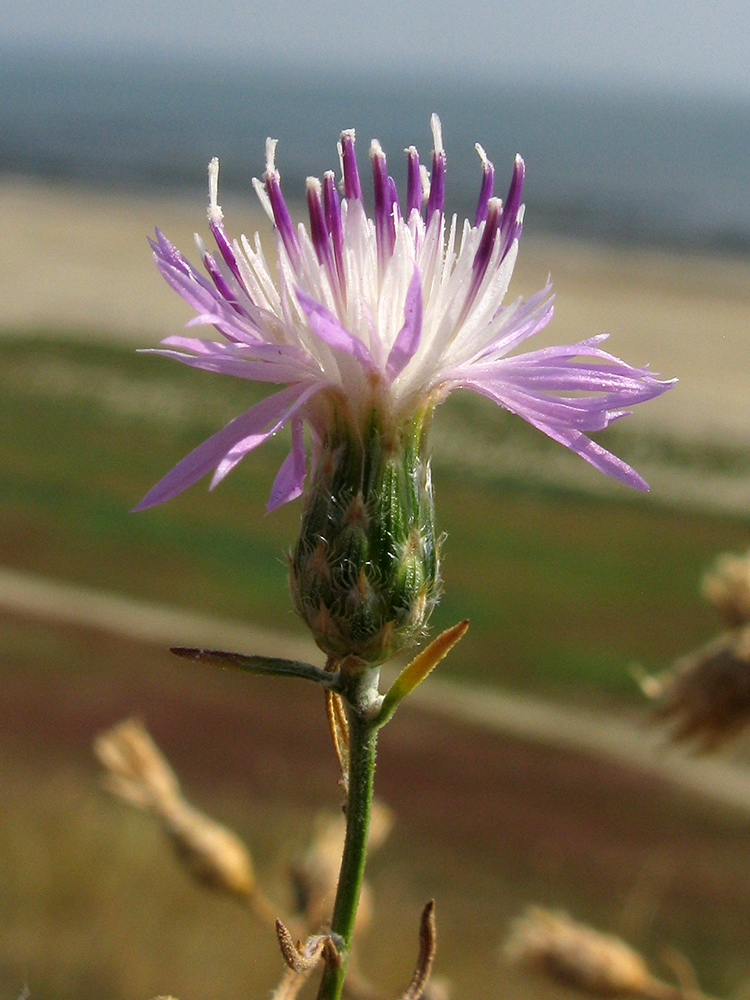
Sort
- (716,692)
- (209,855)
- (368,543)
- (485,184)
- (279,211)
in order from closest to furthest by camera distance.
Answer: (368,543), (279,211), (485,184), (716,692), (209,855)

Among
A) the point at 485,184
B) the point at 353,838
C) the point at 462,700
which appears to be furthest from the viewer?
the point at 462,700

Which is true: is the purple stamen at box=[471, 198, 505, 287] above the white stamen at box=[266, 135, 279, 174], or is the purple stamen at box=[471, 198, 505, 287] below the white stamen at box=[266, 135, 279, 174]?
below

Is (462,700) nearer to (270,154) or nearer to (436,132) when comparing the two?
(436,132)

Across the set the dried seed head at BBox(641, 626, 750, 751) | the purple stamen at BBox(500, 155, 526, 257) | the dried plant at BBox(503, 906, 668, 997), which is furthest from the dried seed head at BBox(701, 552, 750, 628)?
the purple stamen at BBox(500, 155, 526, 257)

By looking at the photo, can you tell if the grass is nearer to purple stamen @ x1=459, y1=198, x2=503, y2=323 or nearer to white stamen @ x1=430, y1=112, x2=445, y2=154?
white stamen @ x1=430, y1=112, x2=445, y2=154

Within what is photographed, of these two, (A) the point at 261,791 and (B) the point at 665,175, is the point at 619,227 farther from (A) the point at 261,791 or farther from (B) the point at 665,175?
(A) the point at 261,791

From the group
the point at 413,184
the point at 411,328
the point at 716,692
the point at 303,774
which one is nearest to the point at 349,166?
the point at 413,184

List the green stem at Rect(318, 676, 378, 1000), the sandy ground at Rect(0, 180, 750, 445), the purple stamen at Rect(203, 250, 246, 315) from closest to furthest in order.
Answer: the green stem at Rect(318, 676, 378, 1000)
the purple stamen at Rect(203, 250, 246, 315)
the sandy ground at Rect(0, 180, 750, 445)
